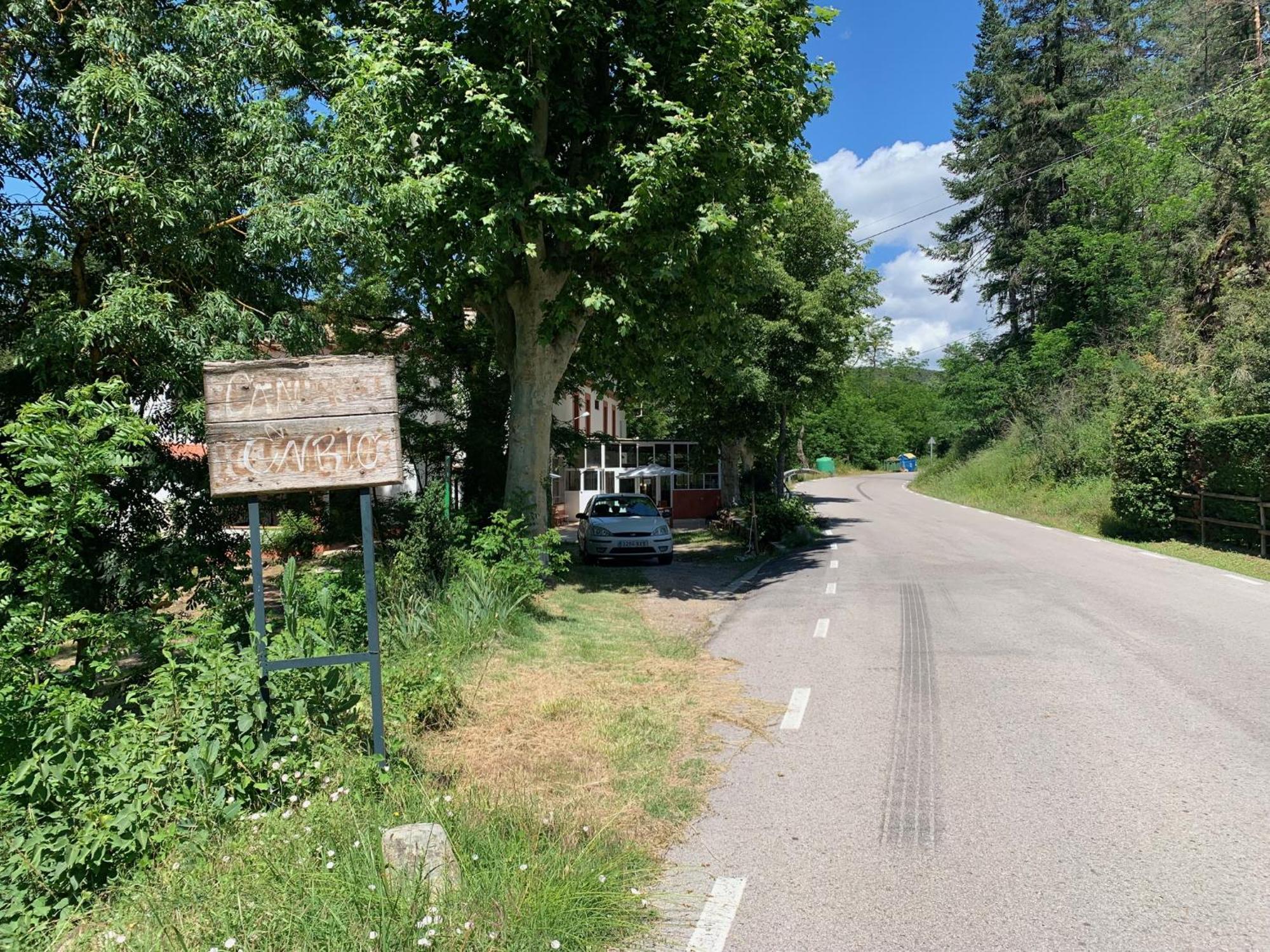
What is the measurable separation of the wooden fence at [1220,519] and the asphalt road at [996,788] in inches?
240

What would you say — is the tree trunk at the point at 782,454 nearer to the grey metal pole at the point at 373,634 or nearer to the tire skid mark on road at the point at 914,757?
the tire skid mark on road at the point at 914,757

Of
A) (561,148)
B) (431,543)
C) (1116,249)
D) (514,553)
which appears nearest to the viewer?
(514,553)

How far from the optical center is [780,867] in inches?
155

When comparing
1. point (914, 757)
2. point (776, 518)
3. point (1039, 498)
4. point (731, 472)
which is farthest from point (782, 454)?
point (914, 757)

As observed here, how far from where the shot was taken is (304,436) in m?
4.57

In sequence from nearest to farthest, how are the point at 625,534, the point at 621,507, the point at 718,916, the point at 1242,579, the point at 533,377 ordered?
the point at 718,916
the point at 533,377
the point at 1242,579
the point at 625,534
the point at 621,507

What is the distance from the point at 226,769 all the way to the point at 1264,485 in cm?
1820

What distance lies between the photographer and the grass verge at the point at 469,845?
3115mm

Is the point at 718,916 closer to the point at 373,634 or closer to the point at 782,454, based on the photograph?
the point at 373,634

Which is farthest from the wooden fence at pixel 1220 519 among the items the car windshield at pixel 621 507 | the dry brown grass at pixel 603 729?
the dry brown grass at pixel 603 729

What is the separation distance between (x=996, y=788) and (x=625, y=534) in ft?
41.8

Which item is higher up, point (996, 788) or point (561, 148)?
point (561, 148)

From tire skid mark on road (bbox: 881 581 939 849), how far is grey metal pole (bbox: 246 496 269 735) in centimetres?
335

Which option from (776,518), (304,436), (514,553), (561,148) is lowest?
(776,518)
